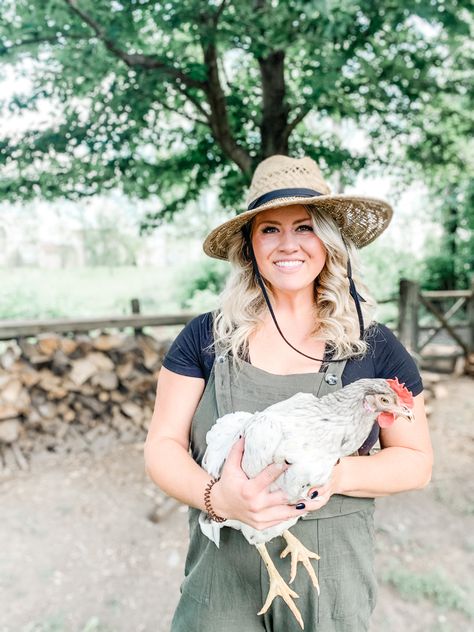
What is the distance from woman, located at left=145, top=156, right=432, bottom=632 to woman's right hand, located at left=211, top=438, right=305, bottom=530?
0.03m

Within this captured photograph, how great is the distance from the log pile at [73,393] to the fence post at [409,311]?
125 inches

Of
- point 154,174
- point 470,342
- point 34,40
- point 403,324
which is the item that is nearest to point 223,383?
point 34,40

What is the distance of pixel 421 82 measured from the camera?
385 centimetres

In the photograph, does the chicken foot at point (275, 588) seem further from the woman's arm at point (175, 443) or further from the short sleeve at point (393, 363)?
the short sleeve at point (393, 363)

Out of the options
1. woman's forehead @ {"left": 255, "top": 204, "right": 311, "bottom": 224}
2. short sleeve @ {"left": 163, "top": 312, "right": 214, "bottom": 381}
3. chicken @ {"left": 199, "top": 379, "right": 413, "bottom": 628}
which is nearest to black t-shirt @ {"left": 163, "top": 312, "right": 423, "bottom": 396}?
short sleeve @ {"left": 163, "top": 312, "right": 214, "bottom": 381}

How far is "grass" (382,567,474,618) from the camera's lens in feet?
8.94

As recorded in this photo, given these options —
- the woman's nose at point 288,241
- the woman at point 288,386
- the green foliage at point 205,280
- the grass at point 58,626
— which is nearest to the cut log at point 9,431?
the grass at point 58,626

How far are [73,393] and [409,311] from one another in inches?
168

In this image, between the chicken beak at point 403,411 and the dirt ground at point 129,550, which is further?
the dirt ground at point 129,550

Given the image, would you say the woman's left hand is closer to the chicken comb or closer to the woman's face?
the chicken comb

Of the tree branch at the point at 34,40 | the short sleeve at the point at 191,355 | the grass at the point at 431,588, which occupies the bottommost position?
the grass at the point at 431,588

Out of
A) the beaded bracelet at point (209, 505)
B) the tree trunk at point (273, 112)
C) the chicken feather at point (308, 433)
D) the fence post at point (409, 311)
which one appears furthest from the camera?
the fence post at point (409, 311)

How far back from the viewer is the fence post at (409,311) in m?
6.29

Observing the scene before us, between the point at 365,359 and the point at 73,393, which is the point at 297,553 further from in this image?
the point at 73,393
